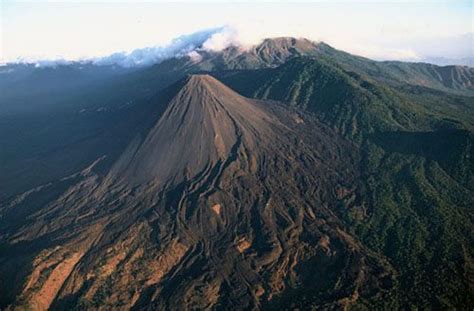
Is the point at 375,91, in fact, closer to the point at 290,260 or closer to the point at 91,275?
the point at 290,260

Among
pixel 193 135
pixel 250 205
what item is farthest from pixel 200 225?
pixel 193 135

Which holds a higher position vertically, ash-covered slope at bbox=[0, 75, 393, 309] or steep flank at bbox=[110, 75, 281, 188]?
steep flank at bbox=[110, 75, 281, 188]

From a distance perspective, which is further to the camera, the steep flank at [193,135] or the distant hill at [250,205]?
the steep flank at [193,135]

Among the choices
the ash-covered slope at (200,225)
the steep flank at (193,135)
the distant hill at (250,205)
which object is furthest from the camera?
the steep flank at (193,135)

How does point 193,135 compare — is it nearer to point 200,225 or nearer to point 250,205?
point 250,205

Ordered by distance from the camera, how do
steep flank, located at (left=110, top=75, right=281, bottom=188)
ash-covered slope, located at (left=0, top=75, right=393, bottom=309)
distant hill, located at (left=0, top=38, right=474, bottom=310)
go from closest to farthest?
1. ash-covered slope, located at (left=0, top=75, right=393, bottom=309)
2. distant hill, located at (left=0, top=38, right=474, bottom=310)
3. steep flank, located at (left=110, top=75, right=281, bottom=188)

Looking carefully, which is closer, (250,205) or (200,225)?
(200,225)

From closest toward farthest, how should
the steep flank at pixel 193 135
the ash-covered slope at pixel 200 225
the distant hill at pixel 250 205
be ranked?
1. the ash-covered slope at pixel 200 225
2. the distant hill at pixel 250 205
3. the steep flank at pixel 193 135

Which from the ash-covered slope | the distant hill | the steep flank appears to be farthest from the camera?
Answer: the steep flank

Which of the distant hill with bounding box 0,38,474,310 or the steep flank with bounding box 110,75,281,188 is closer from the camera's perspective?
the distant hill with bounding box 0,38,474,310
